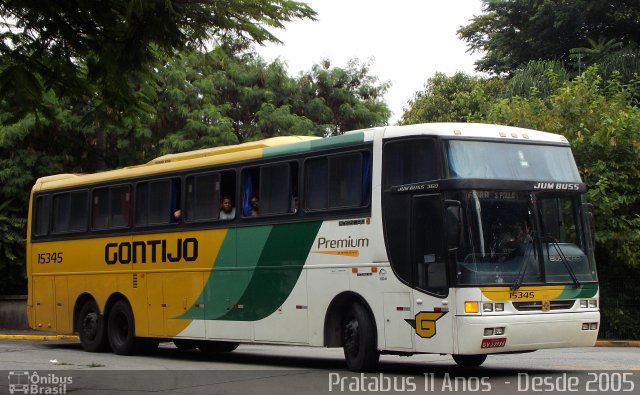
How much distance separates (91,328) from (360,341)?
8266mm

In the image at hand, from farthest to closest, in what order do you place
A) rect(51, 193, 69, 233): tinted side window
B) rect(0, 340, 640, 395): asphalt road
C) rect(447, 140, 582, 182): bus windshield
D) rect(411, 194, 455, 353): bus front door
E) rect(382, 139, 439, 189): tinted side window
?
rect(51, 193, 69, 233): tinted side window → rect(382, 139, 439, 189): tinted side window → rect(447, 140, 582, 182): bus windshield → rect(411, 194, 455, 353): bus front door → rect(0, 340, 640, 395): asphalt road

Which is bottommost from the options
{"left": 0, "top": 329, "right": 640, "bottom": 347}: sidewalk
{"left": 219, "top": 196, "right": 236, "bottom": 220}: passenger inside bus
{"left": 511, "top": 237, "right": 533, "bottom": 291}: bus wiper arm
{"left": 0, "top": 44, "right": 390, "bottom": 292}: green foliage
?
{"left": 0, "top": 329, "right": 640, "bottom": 347}: sidewalk

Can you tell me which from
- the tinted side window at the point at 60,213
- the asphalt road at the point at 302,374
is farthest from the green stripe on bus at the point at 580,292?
Result: the tinted side window at the point at 60,213

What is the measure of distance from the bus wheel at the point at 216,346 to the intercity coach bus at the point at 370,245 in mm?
1076

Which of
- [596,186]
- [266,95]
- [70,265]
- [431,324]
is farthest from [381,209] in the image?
[266,95]

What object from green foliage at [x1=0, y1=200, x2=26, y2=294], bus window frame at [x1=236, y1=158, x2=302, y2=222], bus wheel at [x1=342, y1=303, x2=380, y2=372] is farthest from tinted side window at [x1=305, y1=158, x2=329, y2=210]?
green foliage at [x1=0, y1=200, x2=26, y2=294]

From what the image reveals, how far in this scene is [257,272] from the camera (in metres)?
16.7

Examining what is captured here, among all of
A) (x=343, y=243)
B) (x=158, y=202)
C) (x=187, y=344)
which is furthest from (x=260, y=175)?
(x=187, y=344)

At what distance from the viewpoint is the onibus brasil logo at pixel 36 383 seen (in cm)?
1269

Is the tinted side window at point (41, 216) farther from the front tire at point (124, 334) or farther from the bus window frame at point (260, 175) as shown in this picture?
the bus window frame at point (260, 175)

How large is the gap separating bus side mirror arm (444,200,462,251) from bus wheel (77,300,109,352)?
957 cm

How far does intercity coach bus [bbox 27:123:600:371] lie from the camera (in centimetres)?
1339

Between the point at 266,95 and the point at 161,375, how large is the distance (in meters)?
19.1

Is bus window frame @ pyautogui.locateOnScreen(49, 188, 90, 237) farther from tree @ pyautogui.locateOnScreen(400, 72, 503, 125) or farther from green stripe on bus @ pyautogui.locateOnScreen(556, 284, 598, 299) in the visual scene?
tree @ pyautogui.locateOnScreen(400, 72, 503, 125)
